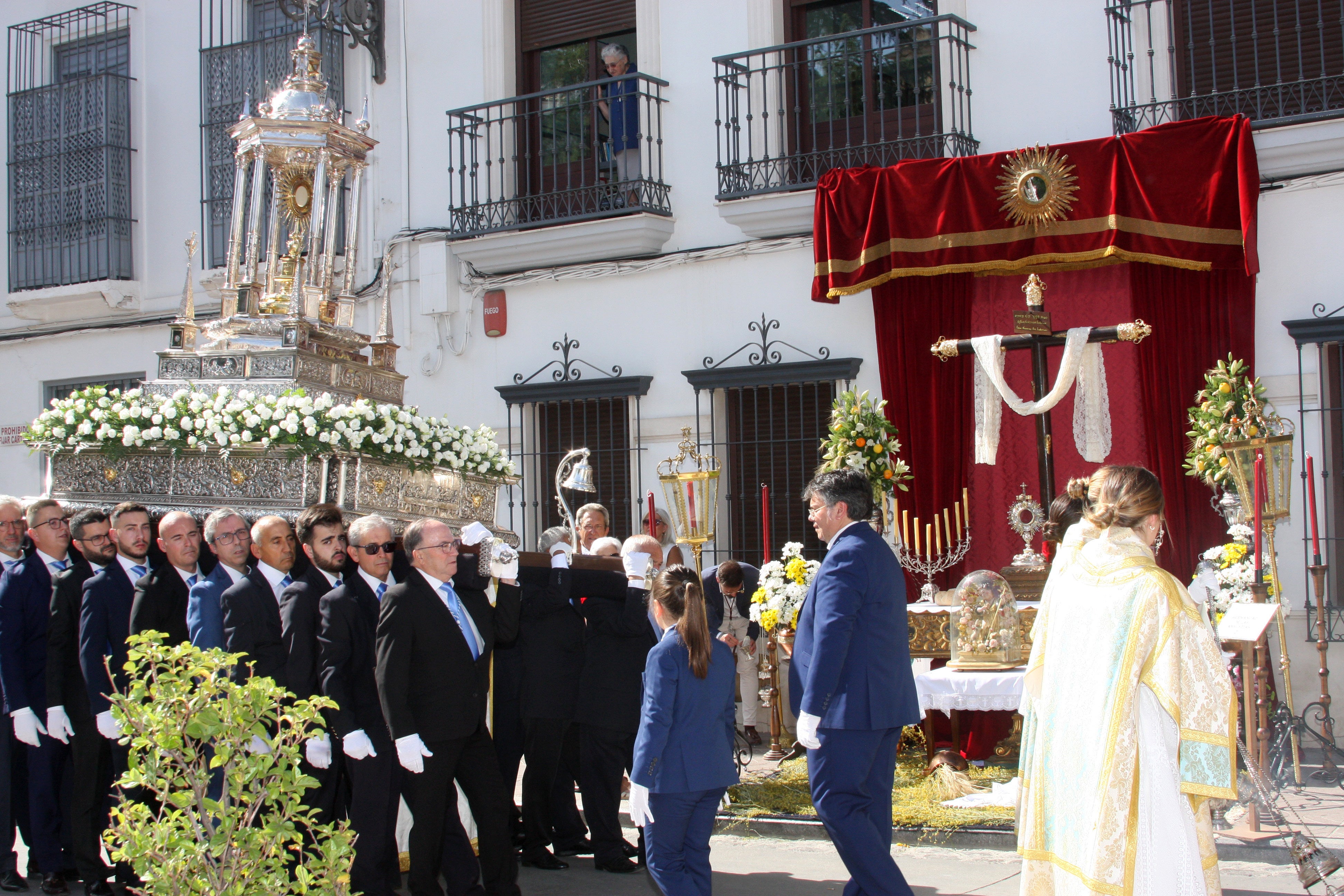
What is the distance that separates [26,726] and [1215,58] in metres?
8.20

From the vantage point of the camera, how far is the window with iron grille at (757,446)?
10414 mm

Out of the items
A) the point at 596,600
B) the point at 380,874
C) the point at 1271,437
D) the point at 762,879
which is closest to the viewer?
the point at 380,874

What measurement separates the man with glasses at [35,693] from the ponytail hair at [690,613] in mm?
2843

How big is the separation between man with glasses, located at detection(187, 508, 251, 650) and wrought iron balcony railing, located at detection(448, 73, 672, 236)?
545cm

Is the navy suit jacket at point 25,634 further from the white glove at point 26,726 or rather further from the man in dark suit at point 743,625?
the man in dark suit at point 743,625

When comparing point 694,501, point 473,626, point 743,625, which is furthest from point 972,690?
point 473,626

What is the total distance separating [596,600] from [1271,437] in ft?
12.5

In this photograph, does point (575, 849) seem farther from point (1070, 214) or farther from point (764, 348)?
point (1070, 214)

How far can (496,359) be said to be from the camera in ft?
37.8

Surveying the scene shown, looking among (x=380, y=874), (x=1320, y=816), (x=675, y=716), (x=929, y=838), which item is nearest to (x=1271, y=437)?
(x=1320, y=816)

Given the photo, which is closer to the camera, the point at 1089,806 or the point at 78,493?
the point at 1089,806

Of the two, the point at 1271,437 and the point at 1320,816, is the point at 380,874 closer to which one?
the point at 1320,816

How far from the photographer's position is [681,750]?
480 cm

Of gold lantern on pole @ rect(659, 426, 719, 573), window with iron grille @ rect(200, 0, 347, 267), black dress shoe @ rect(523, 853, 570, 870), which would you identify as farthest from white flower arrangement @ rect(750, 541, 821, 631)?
window with iron grille @ rect(200, 0, 347, 267)
